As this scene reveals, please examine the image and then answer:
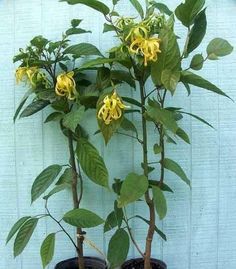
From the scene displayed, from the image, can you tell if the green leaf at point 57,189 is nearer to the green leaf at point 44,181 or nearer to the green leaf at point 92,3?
the green leaf at point 44,181

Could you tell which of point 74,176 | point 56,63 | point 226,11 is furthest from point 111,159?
point 226,11

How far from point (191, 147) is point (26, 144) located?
0.48 metres

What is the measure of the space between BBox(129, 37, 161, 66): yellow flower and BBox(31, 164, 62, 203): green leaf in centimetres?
39

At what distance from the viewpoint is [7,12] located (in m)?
Answer: 1.19

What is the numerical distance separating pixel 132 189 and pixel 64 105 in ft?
0.89

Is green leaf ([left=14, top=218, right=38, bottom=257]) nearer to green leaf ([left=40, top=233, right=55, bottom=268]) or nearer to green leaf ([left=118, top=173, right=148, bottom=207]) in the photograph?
green leaf ([left=40, top=233, right=55, bottom=268])

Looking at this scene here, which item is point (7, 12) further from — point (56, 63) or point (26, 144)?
point (26, 144)

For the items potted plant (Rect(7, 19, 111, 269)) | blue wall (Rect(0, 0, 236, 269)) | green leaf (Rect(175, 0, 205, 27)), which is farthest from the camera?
blue wall (Rect(0, 0, 236, 269))

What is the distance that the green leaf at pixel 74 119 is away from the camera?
922 millimetres

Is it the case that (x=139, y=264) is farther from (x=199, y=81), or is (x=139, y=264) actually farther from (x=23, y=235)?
(x=199, y=81)

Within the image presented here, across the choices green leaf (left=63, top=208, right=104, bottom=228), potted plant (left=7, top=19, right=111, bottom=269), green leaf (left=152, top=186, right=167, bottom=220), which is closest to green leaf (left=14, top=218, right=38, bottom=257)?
potted plant (left=7, top=19, right=111, bottom=269)

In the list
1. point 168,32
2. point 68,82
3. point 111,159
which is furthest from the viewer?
point 111,159

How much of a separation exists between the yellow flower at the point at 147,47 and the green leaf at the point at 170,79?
0.04 m

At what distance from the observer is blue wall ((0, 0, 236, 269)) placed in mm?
1194
